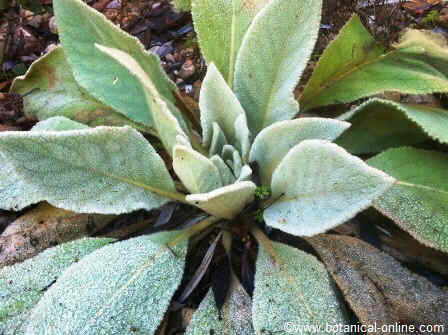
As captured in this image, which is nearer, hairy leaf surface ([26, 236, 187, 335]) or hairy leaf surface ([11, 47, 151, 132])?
hairy leaf surface ([26, 236, 187, 335])

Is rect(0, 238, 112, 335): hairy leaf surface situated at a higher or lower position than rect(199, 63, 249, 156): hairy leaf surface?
lower

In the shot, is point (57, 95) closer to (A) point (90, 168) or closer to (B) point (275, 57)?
(A) point (90, 168)

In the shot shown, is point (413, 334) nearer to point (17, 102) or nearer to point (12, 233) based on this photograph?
point (12, 233)

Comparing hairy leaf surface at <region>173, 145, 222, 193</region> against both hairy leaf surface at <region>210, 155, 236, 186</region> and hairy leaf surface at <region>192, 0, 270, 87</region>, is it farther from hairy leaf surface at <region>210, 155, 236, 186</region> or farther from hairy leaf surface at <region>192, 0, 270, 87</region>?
hairy leaf surface at <region>192, 0, 270, 87</region>

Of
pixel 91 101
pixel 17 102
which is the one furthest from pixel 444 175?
pixel 17 102

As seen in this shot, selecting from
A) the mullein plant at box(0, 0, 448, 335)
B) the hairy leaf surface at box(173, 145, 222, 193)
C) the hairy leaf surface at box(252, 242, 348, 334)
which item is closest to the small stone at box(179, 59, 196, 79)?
the mullein plant at box(0, 0, 448, 335)

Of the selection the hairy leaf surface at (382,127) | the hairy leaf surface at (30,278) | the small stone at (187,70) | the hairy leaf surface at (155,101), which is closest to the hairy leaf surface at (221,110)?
the hairy leaf surface at (155,101)

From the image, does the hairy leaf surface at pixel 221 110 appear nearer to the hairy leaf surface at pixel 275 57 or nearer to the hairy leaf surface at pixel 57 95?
the hairy leaf surface at pixel 275 57
